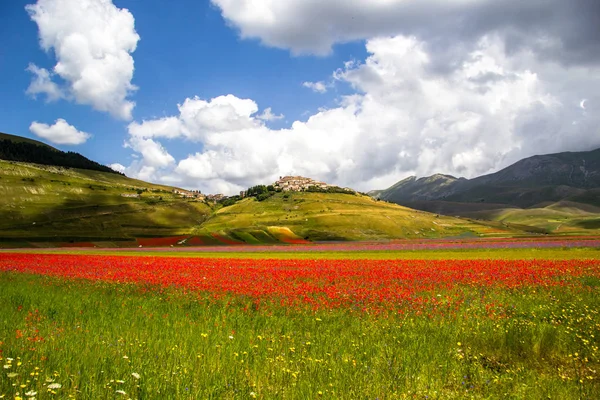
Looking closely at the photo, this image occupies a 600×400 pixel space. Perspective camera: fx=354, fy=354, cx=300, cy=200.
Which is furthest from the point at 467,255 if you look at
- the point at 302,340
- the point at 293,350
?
the point at 293,350

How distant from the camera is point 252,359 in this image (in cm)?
835

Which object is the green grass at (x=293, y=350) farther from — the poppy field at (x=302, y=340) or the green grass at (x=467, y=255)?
the green grass at (x=467, y=255)

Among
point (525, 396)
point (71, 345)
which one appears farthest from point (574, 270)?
point (71, 345)

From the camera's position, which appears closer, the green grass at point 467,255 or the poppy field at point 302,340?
the poppy field at point 302,340

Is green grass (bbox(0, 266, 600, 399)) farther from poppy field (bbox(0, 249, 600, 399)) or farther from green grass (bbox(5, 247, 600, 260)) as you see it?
green grass (bbox(5, 247, 600, 260))

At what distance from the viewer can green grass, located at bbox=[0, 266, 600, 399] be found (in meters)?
6.59

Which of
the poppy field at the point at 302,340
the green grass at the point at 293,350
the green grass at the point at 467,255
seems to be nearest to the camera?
the green grass at the point at 293,350

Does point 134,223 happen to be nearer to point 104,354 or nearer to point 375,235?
point 375,235

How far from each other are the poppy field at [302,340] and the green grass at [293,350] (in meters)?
0.04

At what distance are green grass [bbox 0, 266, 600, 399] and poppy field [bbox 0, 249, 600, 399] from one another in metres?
0.04

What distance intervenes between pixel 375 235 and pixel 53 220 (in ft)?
511

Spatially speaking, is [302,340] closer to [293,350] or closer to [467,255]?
[293,350]

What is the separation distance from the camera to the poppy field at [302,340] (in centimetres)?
670

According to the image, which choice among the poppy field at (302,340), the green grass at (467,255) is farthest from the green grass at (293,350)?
the green grass at (467,255)
